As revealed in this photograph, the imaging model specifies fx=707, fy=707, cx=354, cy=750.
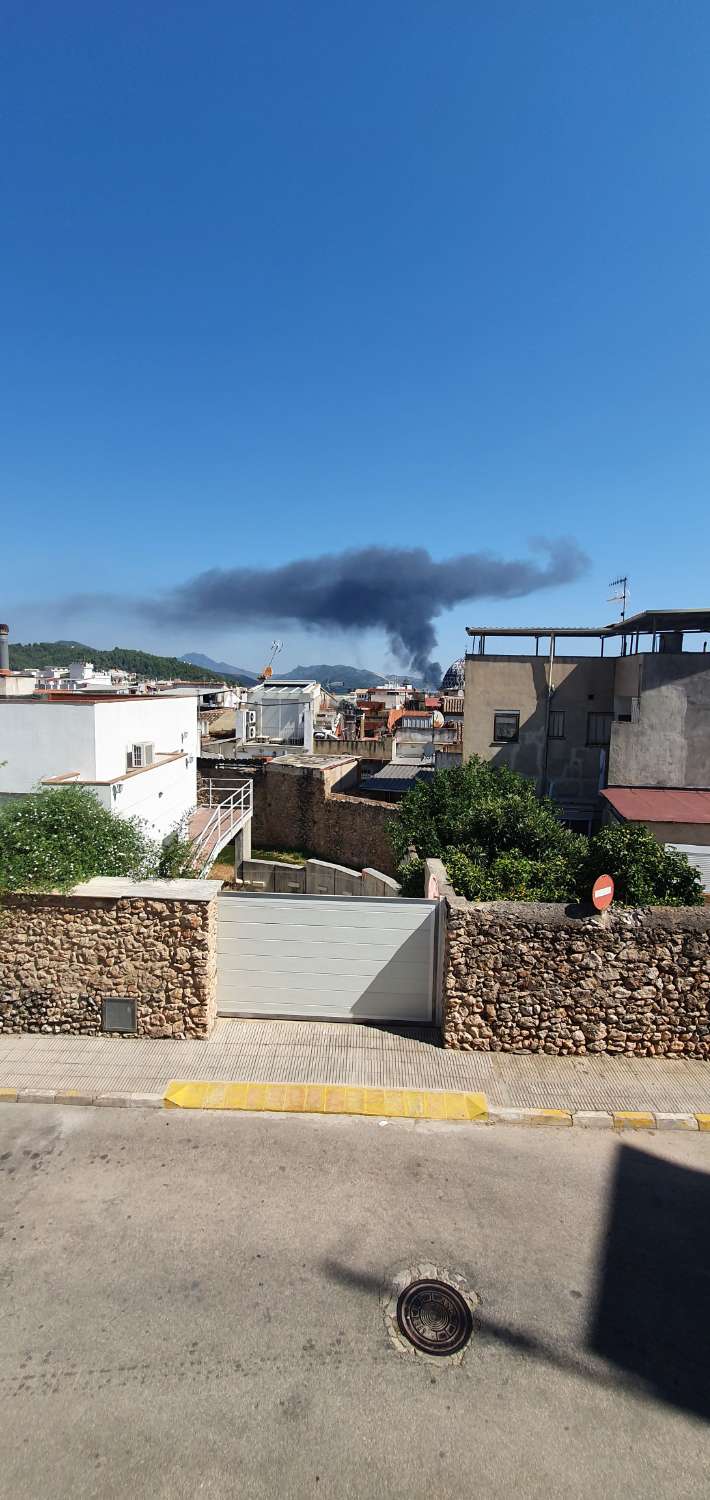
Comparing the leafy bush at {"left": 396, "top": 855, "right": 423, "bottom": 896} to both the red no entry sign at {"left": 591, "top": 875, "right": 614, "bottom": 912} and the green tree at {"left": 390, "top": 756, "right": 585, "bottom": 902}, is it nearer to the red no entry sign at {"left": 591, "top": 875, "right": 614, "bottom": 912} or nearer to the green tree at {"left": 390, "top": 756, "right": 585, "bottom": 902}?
the green tree at {"left": 390, "top": 756, "right": 585, "bottom": 902}

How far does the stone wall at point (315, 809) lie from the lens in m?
24.6

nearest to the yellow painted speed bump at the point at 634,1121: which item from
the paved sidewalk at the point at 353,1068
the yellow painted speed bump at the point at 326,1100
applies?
the paved sidewalk at the point at 353,1068

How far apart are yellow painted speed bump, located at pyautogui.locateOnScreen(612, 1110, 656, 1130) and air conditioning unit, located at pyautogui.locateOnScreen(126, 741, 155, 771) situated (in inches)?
492

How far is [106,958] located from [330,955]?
288 centimetres

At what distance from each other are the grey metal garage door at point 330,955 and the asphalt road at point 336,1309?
2.13 meters

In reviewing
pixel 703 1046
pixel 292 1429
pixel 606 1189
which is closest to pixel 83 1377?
pixel 292 1429

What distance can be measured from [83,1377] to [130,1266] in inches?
35.3

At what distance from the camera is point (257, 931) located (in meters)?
9.50

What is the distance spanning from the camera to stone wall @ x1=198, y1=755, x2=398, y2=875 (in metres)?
24.6

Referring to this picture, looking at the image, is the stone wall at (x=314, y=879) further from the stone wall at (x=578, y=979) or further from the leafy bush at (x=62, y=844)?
the stone wall at (x=578, y=979)

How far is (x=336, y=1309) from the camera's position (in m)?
5.27

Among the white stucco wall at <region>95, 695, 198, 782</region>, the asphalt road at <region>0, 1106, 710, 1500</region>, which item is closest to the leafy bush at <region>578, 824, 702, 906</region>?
the asphalt road at <region>0, 1106, 710, 1500</region>

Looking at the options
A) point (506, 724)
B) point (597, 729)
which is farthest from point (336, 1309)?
point (597, 729)

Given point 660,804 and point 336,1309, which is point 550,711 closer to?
point 660,804
